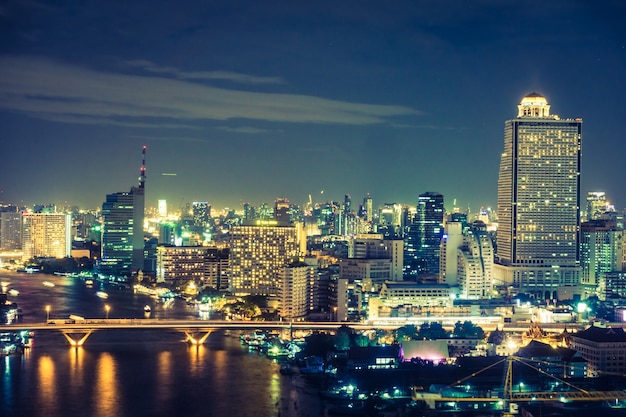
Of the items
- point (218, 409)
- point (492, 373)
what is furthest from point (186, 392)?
point (492, 373)

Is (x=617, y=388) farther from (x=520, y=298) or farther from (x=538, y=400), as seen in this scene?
(x=520, y=298)

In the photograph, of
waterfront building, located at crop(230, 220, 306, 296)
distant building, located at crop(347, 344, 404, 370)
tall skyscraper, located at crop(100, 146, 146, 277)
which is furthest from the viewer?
tall skyscraper, located at crop(100, 146, 146, 277)

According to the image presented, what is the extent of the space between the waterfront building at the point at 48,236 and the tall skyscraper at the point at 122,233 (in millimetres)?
Result: 4770

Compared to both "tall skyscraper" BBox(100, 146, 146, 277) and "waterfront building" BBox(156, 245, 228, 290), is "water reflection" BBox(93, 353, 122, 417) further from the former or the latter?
"tall skyscraper" BBox(100, 146, 146, 277)

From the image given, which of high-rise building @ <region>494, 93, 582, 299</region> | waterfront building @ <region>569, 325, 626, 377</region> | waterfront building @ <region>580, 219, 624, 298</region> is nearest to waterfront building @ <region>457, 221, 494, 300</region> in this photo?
high-rise building @ <region>494, 93, 582, 299</region>

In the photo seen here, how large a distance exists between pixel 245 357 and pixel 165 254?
11524 mm

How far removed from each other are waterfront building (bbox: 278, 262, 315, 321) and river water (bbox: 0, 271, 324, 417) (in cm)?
148

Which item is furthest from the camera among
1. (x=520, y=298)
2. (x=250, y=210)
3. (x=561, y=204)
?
(x=250, y=210)

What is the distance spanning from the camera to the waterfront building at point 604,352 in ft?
36.5

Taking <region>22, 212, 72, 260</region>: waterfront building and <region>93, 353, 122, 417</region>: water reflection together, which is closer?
<region>93, 353, 122, 417</region>: water reflection

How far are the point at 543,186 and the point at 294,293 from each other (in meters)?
6.09

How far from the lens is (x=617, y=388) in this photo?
Answer: 9.83 metres

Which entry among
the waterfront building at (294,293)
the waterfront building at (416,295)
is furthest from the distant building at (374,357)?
the waterfront building at (416,295)

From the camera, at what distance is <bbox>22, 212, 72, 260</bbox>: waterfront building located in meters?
30.9
